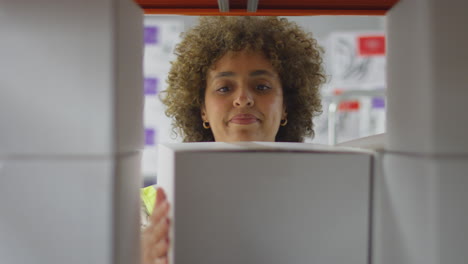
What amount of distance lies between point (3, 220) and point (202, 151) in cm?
22

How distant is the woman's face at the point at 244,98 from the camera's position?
1.25 m

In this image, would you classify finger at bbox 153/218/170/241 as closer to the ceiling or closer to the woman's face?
the ceiling

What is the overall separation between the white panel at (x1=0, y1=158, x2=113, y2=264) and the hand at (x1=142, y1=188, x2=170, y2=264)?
0.14 m

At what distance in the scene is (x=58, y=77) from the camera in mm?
413

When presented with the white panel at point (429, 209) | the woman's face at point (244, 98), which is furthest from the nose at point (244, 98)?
the white panel at point (429, 209)

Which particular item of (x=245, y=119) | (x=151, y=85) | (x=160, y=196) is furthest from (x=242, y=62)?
(x=151, y=85)

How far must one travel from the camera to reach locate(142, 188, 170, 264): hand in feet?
1.82

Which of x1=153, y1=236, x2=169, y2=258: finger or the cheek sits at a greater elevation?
the cheek

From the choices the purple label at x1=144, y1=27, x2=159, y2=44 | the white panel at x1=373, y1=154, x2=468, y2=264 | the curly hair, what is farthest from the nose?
the purple label at x1=144, y1=27, x2=159, y2=44

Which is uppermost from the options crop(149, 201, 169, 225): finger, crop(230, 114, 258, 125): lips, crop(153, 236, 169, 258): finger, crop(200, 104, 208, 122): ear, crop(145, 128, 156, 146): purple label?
crop(200, 104, 208, 122): ear

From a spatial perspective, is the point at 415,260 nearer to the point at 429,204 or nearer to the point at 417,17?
the point at 429,204

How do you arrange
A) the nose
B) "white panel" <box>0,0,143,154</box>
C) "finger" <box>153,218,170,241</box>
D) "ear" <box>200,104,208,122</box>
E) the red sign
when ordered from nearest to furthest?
"white panel" <box>0,0,143,154</box> → "finger" <box>153,218,170,241</box> → the nose → "ear" <box>200,104,208,122</box> → the red sign

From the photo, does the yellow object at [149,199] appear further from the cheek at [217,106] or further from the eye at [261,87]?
the eye at [261,87]

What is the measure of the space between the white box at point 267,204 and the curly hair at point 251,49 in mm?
862
